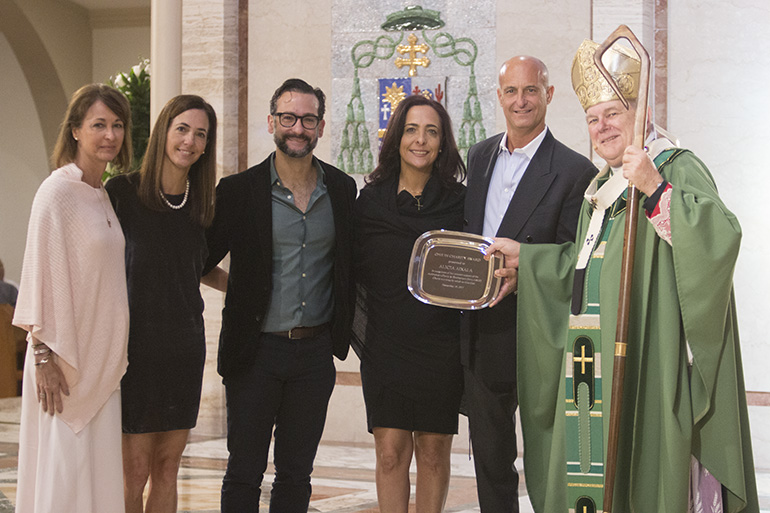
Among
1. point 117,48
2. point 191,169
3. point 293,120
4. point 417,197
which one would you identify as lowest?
point 417,197

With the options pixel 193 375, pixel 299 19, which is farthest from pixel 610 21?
pixel 193 375

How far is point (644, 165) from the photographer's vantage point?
2.92 m

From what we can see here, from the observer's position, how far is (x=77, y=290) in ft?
10.8

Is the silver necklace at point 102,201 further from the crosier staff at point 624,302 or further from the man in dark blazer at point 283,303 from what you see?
the crosier staff at point 624,302

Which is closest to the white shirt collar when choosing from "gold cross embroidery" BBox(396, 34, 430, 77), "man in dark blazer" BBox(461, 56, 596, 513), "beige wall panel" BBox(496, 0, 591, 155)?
"man in dark blazer" BBox(461, 56, 596, 513)

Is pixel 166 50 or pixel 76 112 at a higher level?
pixel 166 50

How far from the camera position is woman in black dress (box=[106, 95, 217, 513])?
3.46m

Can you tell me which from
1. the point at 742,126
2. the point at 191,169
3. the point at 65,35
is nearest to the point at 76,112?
the point at 191,169

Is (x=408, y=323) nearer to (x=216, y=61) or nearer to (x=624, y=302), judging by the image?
(x=624, y=302)

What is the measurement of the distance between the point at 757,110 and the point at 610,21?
126 centimetres

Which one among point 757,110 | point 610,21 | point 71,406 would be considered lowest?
point 71,406

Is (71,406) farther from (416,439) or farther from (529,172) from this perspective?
(529,172)

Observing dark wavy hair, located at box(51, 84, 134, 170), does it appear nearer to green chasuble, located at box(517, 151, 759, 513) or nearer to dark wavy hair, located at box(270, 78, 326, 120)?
dark wavy hair, located at box(270, 78, 326, 120)

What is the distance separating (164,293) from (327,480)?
2.67 metres
